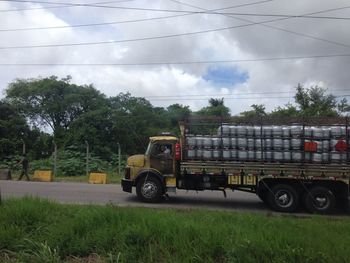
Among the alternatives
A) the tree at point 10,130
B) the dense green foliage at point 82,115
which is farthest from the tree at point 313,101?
the tree at point 10,130

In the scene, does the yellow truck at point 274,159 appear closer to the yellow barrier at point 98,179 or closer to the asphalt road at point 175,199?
the asphalt road at point 175,199

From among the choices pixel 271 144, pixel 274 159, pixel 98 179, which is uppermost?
pixel 271 144

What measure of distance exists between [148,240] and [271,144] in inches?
309

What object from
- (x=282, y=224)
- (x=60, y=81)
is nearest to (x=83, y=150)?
(x=60, y=81)

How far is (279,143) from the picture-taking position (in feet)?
46.3

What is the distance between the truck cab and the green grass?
6.53 meters

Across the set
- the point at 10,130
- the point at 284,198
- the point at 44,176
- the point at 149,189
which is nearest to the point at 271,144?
the point at 284,198

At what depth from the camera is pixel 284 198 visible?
14.3m

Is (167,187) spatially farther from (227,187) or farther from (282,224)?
(282,224)

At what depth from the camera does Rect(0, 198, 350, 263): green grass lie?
6551 millimetres

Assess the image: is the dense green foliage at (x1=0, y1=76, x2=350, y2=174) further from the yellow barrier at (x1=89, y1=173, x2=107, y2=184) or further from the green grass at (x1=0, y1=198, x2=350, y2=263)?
the green grass at (x1=0, y1=198, x2=350, y2=263)

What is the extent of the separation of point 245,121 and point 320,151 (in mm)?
2459

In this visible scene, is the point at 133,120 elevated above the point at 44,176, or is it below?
above

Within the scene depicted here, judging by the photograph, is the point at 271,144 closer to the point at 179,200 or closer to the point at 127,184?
the point at 179,200
